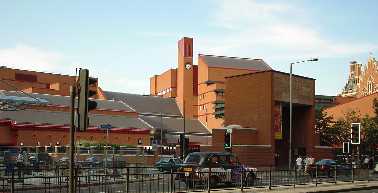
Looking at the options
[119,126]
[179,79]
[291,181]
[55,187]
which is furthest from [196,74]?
[55,187]

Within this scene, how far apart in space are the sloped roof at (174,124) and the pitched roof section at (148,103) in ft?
13.6

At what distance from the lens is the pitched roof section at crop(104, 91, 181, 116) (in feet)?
382

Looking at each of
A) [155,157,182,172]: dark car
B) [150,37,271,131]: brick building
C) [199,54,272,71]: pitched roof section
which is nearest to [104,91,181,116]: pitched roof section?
[150,37,271,131]: brick building

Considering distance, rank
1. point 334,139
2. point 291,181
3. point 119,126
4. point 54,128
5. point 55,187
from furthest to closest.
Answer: point 119,126
point 54,128
point 334,139
point 291,181
point 55,187

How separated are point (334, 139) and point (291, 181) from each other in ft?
158

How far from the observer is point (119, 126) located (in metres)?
88.2

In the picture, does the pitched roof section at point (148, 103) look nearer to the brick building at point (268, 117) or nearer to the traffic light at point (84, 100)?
the brick building at point (268, 117)

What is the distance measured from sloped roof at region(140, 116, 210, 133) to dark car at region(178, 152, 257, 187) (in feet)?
245

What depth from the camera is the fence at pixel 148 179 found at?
786 inches

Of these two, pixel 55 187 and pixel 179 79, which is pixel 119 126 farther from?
pixel 55 187

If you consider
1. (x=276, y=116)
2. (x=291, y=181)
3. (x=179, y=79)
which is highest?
(x=179, y=79)

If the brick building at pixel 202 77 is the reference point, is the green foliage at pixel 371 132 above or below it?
below

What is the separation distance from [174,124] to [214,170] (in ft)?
279

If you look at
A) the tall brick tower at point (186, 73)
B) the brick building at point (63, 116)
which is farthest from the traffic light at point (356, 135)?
the tall brick tower at point (186, 73)
